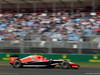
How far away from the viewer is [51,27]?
52.2ft

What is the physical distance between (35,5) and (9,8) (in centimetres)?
278

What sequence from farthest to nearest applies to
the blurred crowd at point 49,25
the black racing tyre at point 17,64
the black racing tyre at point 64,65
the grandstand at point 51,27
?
1. the blurred crowd at point 49,25
2. the grandstand at point 51,27
3. the black racing tyre at point 17,64
4. the black racing tyre at point 64,65

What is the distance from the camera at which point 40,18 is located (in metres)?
17.3

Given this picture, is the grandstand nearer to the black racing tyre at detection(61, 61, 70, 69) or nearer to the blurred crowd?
the blurred crowd

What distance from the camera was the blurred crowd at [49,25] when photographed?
13.9 meters

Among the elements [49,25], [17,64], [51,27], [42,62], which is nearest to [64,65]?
[42,62]

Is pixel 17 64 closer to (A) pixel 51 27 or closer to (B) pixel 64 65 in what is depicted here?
(B) pixel 64 65

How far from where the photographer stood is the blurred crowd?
45.7 ft

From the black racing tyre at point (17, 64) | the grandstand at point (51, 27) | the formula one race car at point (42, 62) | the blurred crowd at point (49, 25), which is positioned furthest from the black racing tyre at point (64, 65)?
the blurred crowd at point (49, 25)

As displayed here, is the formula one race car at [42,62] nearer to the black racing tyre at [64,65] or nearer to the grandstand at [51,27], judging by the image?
the black racing tyre at [64,65]

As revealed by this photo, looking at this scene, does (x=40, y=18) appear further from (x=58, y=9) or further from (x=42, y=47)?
(x=42, y=47)

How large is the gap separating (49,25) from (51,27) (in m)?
0.39

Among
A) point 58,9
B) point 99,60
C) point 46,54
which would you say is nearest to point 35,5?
point 58,9

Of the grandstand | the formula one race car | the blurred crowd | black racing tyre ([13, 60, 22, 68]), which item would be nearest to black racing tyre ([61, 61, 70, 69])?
the formula one race car
